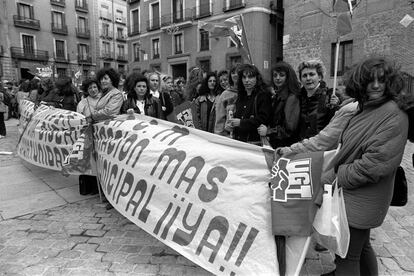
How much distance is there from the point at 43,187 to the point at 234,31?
4556mm

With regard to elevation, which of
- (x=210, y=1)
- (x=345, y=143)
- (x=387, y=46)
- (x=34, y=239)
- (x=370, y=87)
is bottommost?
(x=34, y=239)

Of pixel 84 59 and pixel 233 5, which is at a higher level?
pixel 233 5

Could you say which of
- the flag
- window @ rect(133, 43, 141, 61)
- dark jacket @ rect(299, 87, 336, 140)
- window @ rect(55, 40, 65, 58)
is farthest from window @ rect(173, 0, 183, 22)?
dark jacket @ rect(299, 87, 336, 140)

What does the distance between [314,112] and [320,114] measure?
70mm

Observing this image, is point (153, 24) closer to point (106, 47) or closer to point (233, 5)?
point (233, 5)

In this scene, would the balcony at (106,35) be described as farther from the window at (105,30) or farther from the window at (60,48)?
the window at (60,48)

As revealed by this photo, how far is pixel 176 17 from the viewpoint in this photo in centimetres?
2878

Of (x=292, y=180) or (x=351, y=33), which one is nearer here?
(x=292, y=180)

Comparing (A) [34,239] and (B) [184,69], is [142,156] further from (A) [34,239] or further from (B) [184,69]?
(B) [184,69]

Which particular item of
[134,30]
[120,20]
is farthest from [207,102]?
[120,20]

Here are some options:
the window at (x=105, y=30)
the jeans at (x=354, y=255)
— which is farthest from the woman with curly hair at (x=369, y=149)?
the window at (x=105, y=30)

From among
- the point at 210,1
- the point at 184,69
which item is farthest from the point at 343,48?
the point at 184,69

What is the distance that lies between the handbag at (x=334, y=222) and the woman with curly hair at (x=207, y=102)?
299cm

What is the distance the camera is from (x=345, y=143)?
1.92 m
